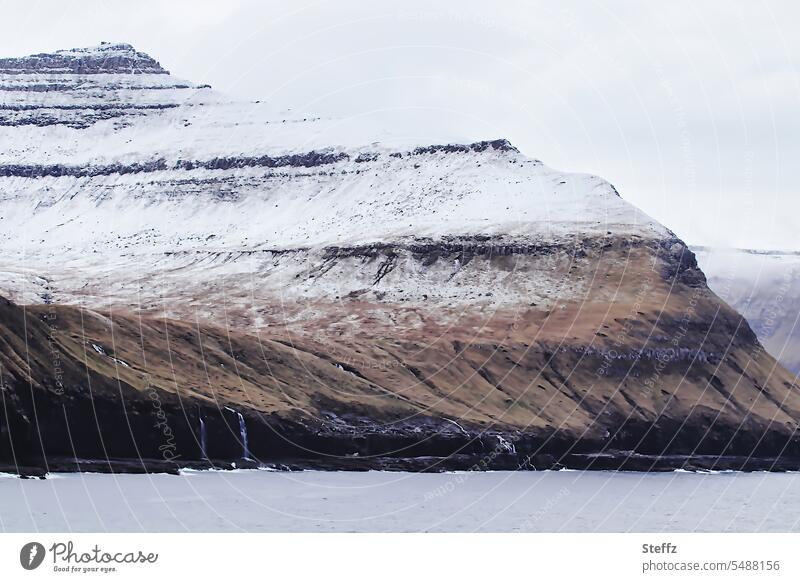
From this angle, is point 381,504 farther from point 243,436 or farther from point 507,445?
point 507,445

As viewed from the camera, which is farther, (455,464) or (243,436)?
(455,464)

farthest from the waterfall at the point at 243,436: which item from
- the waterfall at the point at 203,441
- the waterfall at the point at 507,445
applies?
the waterfall at the point at 507,445

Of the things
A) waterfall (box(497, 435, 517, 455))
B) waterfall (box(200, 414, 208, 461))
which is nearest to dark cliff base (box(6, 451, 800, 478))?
waterfall (box(497, 435, 517, 455))

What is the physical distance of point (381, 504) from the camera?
114 meters

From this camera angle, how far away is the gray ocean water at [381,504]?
95.5 metres

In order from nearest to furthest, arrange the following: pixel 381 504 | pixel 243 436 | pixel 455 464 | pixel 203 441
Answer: pixel 381 504 → pixel 203 441 → pixel 243 436 → pixel 455 464

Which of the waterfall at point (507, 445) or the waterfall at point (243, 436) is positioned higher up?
the waterfall at point (243, 436)

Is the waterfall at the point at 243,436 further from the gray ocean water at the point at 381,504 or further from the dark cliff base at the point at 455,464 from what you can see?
the gray ocean water at the point at 381,504

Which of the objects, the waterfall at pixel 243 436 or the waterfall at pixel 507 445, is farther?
the waterfall at pixel 507 445

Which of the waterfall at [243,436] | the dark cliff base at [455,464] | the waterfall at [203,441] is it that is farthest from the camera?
the waterfall at [243,436]

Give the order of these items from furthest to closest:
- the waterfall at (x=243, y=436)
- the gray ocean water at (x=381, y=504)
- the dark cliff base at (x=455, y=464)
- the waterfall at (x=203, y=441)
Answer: the waterfall at (x=243, y=436), the waterfall at (x=203, y=441), the dark cliff base at (x=455, y=464), the gray ocean water at (x=381, y=504)

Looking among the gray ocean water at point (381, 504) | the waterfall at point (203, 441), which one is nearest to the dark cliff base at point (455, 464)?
the waterfall at point (203, 441)

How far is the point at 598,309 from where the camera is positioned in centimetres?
19600

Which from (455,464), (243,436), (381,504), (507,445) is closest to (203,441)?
(243,436)
